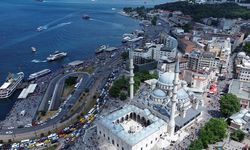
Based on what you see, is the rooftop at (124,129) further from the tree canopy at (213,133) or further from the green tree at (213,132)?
the green tree at (213,132)

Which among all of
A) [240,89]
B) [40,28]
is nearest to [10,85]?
[240,89]

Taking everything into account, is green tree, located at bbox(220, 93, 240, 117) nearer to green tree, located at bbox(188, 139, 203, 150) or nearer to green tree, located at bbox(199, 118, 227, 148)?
green tree, located at bbox(199, 118, 227, 148)

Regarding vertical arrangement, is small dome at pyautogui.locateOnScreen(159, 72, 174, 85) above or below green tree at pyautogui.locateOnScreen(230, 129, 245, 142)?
above

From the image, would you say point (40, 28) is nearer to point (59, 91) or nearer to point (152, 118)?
point (59, 91)

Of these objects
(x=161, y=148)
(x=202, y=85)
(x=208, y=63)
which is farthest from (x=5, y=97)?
(x=208, y=63)

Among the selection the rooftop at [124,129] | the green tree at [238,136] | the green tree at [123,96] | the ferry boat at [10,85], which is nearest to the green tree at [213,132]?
the green tree at [238,136]

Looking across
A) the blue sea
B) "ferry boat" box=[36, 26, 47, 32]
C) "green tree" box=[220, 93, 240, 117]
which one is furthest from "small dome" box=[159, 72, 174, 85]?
"ferry boat" box=[36, 26, 47, 32]

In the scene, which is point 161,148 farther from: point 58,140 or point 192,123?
point 58,140
